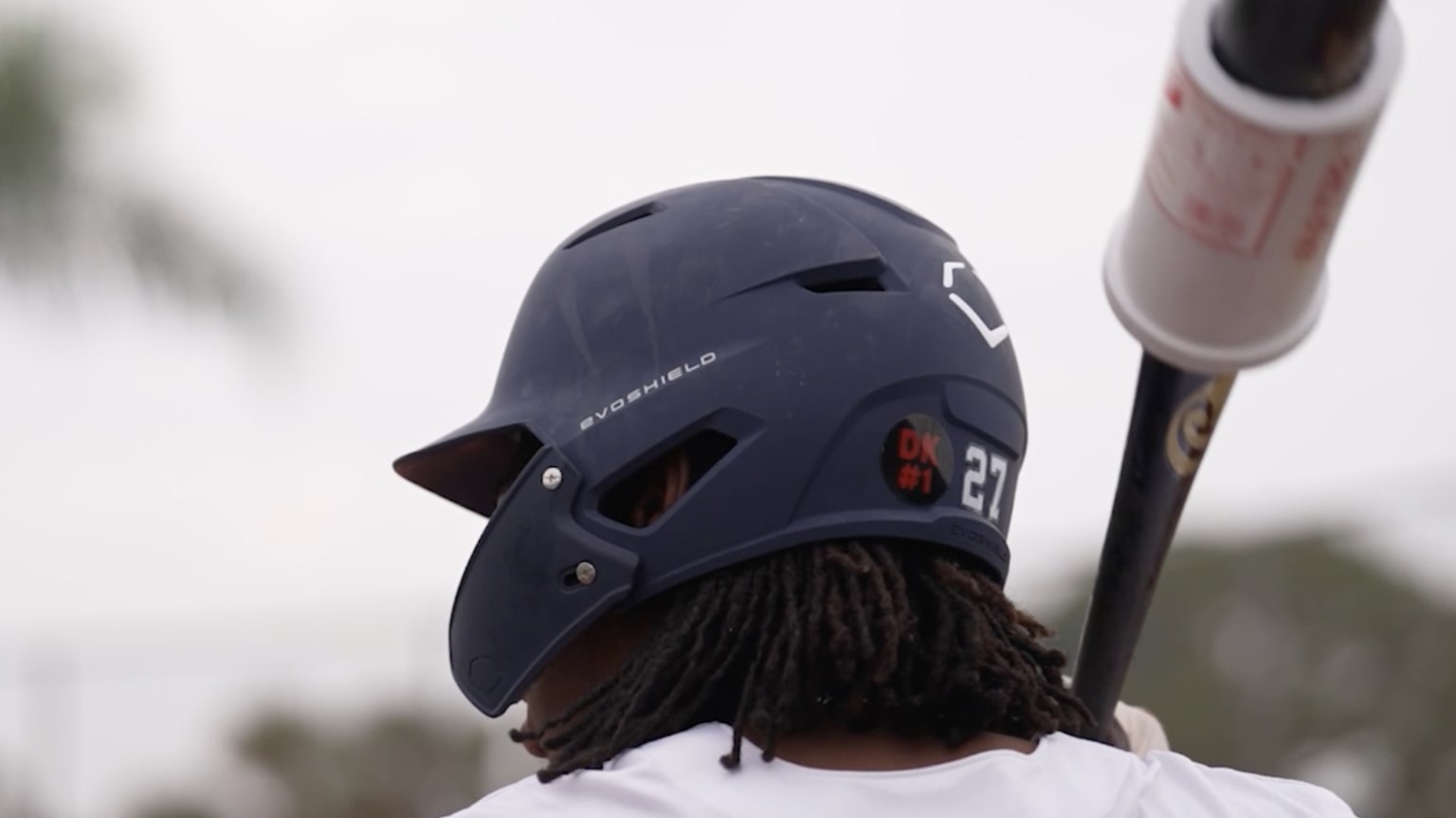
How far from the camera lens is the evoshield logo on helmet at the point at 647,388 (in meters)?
2.69

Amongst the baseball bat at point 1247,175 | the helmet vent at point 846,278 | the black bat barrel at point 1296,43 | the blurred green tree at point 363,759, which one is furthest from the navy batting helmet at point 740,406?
the blurred green tree at point 363,759

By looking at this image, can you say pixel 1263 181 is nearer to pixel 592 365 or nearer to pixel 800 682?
pixel 800 682

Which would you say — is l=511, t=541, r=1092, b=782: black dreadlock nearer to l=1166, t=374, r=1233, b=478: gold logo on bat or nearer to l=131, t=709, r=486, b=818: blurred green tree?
l=1166, t=374, r=1233, b=478: gold logo on bat

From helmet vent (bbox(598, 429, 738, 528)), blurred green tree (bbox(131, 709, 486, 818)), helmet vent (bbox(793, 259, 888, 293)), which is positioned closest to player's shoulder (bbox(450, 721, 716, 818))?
helmet vent (bbox(598, 429, 738, 528))

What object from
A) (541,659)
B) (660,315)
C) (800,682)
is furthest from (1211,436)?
(541,659)

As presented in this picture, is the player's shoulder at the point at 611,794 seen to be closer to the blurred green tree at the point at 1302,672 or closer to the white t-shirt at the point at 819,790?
the white t-shirt at the point at 819,790

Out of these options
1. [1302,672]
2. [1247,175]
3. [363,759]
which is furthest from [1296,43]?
[363,759]

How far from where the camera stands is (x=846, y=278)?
277 centimetres

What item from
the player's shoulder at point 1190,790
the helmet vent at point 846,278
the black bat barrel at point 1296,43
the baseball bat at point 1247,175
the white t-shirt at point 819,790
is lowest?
the player's shoulder at point 1190,790

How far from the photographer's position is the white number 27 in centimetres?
269

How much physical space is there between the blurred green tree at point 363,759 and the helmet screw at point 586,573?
369 inches

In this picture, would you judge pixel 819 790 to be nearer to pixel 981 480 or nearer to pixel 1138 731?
pixel 981 480

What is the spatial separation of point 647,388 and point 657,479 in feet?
0.44

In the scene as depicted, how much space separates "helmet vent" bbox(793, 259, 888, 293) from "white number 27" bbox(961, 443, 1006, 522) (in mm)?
282
